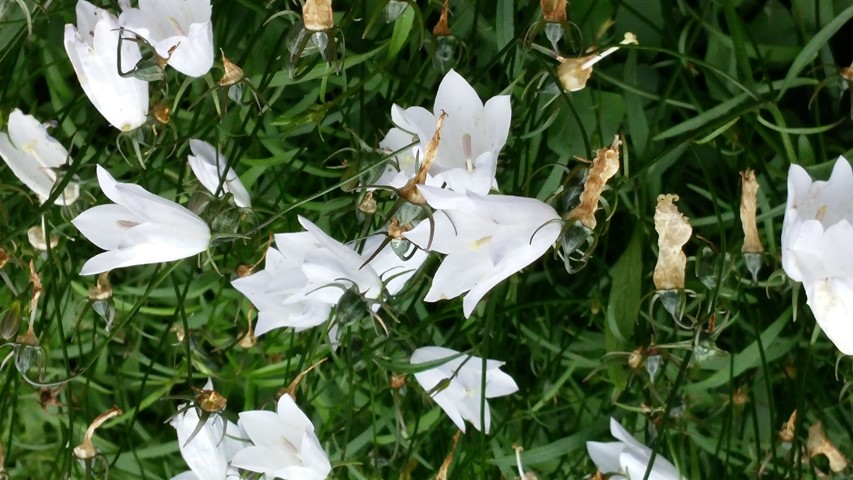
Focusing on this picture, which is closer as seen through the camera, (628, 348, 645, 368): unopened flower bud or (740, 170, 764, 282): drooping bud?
(740, 170, 764, 282): drooping bud

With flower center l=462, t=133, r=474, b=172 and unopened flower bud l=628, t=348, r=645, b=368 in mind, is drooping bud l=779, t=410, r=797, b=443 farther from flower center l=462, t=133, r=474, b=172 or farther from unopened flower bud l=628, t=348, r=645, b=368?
flower center l=462, t=133, r=474, b=172

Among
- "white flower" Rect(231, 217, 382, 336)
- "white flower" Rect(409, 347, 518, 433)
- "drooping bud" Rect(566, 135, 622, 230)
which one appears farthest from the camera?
"white flower" Rect(409, 347, 518, 433)

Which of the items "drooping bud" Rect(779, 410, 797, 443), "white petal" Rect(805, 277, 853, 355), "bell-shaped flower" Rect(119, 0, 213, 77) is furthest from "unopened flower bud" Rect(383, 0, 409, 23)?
"drooping bud" Rect(779, 410, 797, 443)

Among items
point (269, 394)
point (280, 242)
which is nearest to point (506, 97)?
point (280, 242)

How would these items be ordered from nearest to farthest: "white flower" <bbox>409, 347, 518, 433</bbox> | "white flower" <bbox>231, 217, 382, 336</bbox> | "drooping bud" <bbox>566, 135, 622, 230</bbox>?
"drooping bud" <bbox>566, 135, 622, 230</bbox>, "white flower" <bbox>231, 217, 382, 336</bbox>, "white flower" <bbox>409, 347, 518, 433</bbox>

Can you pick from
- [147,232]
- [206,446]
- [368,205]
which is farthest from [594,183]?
[206,446]

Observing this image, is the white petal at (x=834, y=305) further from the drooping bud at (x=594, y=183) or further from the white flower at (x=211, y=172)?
the white flower at (x=211, y=172)

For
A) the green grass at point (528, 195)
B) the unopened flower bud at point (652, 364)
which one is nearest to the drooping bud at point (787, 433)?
the green grass at point (528, 195)
